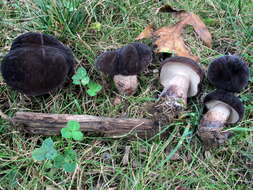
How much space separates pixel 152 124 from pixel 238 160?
82 centimetres

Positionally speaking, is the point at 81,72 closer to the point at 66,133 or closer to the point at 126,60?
the point at 126,60

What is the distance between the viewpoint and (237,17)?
3.63m

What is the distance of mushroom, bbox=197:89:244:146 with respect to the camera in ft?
8.59

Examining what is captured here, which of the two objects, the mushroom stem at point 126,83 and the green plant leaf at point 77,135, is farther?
the mushroom stem at point 126,83

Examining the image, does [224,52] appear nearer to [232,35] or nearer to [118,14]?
[232,35]

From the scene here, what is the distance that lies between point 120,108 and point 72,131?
1.91 feet

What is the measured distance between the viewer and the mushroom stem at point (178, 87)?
2.78 meters

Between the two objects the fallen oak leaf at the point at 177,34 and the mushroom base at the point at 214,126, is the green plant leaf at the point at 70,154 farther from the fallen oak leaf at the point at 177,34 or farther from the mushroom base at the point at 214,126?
the fallen oak leaf at the point at 177,34

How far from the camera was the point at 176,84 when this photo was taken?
2844 millimetres

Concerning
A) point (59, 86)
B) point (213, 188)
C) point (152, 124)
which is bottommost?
point (213, 188)

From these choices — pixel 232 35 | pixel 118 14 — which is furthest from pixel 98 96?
→ pixel 232 35

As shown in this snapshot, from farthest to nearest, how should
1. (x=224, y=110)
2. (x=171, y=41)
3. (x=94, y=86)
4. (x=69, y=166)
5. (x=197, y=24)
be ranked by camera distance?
1. (x=197, y=24)
2. (x=171, y=41)
3. (x=94, y=86)
4. (x=224, y=110)
5. (x=69, y=166)

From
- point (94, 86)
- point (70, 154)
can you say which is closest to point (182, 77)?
point (94, 86)

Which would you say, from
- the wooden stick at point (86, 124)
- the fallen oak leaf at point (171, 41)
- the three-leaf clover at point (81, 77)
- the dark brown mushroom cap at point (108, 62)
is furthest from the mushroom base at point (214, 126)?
the three-leaf clover at point (81, 77)
